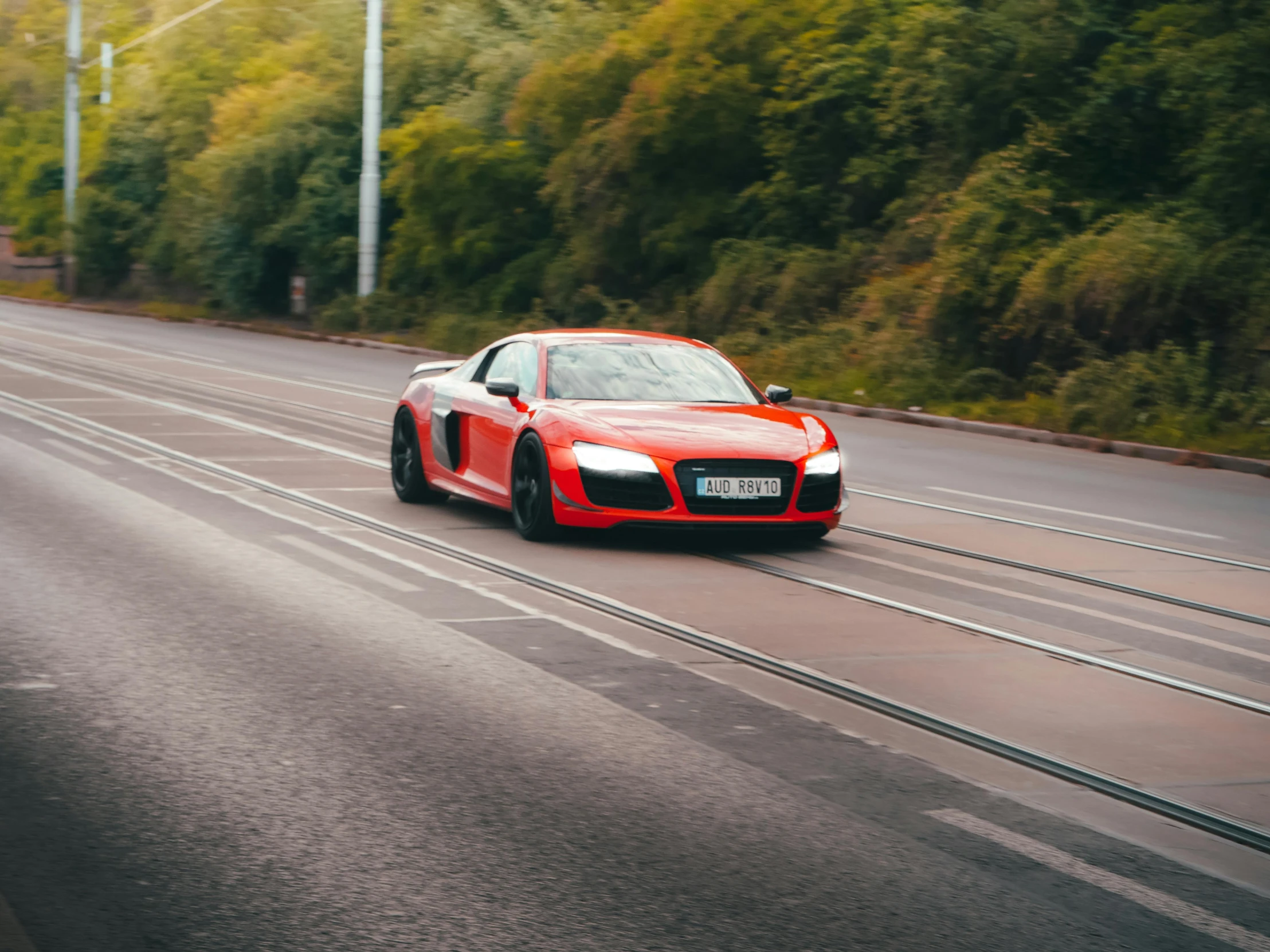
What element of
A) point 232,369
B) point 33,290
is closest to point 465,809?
point 232,369

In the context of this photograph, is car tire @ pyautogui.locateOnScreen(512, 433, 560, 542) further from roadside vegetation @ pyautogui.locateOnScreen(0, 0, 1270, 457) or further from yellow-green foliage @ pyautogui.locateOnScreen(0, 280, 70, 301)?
yellow-green foliage @ pyautogui.locateOnScreen(0, 280, 70, 301)

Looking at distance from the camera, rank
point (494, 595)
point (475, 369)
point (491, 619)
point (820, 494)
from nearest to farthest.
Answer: point (491, 619) → point (494, 595) → point (820, 494) → point (475, 369)

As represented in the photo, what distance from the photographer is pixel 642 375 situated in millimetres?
11453

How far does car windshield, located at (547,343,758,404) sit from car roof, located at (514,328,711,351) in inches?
2.1

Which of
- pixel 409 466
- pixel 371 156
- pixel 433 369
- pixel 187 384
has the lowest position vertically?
pixel 187 384

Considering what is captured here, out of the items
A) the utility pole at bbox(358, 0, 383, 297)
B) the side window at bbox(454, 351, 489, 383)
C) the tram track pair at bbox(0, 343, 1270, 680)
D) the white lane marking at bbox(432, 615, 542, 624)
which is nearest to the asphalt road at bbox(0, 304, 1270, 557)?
the tram track pair at bbox(0, 343, 1270, 680)

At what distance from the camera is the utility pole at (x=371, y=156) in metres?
39.8

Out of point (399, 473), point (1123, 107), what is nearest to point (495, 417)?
point (399, 473)

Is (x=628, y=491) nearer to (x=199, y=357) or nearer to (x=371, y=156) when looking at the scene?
(x=199, y=357)

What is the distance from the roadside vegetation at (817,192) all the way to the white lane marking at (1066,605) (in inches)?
399

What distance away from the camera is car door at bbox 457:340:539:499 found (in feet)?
36.2

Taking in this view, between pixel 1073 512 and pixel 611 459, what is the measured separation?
4.76 metres

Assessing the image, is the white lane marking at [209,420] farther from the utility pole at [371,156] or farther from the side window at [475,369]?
the utility pole at [371,156]

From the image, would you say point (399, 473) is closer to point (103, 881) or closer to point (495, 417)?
point (495, 417)
